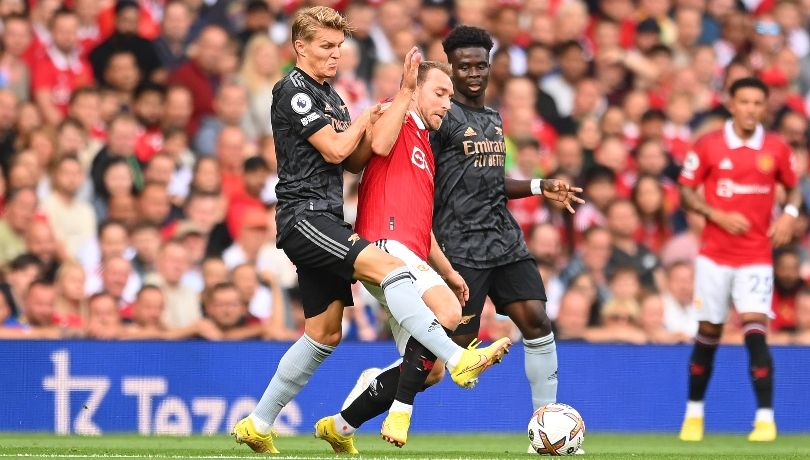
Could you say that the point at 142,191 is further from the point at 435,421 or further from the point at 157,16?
the point at 435,421

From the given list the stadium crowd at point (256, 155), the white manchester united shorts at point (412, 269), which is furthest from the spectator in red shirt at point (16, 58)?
the white manchester united shorts at point (412, 269)

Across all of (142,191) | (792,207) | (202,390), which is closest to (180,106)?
(142,191)

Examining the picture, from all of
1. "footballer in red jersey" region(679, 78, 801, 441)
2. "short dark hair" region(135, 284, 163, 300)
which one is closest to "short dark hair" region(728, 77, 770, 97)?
"footballer in red jersey" region(679, 78, 801, 441)

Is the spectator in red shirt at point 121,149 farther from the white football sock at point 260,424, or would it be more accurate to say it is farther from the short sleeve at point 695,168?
the white football sock at point 260,424

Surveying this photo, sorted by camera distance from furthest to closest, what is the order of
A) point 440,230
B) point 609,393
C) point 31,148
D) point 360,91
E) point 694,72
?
point 694,72 → point 360,91 → point 31,148 → point 609,393 → point 440,230

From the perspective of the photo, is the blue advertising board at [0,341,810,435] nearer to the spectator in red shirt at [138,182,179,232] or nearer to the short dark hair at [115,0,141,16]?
the spectator in red shirt at [138,182,179,232]

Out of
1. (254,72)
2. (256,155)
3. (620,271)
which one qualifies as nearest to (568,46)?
(620,271)

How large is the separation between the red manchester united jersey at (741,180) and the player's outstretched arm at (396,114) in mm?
3789

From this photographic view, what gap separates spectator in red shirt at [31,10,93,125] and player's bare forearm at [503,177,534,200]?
5.38m

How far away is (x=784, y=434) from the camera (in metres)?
11.4

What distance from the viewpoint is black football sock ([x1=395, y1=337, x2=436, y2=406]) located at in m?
7.57

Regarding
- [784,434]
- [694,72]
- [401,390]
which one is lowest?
[784,434]

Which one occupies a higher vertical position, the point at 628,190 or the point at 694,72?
the point at 694,72

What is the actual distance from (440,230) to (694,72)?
7019 mm
